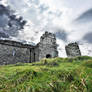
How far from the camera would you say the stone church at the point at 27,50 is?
1736 centimetres

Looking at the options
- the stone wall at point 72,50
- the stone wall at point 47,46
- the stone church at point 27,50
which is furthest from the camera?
the stone wall at point 47,46

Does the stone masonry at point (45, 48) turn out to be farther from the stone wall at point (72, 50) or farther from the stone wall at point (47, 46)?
the stone wall at point (72, 50)

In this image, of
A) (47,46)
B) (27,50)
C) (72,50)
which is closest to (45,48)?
(47,46)

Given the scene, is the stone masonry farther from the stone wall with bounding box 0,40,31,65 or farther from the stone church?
the stone wall with bounding box 0,40,31,65

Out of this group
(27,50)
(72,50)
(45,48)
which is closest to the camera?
(72,50)

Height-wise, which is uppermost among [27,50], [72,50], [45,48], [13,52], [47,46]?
[47,46]

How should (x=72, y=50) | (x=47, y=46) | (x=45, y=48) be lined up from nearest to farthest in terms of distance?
(x=72, y=50)
(x=45, y=48)
(x=47, y=46)

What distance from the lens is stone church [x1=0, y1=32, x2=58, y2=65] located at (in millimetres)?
17359

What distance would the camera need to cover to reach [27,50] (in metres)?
19.9

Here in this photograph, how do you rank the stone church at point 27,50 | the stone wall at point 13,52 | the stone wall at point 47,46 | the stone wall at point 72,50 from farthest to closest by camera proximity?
the stone wall at point 47,46 < the stone church at point 27,50 < the stone wall at point 13,52 < the stone wall at point 72,50

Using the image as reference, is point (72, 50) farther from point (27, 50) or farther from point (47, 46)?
point (27, 50)

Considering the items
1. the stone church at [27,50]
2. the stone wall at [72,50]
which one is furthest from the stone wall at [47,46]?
the stone wall at [72,50]

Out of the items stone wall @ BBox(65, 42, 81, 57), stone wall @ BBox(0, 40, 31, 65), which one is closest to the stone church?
stone wall @ BBox(0, 40, 31, 65)

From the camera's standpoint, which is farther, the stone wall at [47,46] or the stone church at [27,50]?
the stone wall at [47,46]
